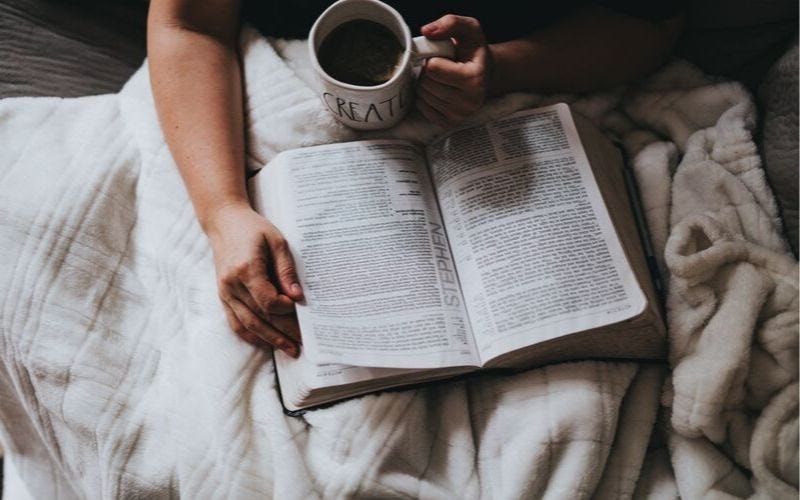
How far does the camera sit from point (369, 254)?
0.70 meters

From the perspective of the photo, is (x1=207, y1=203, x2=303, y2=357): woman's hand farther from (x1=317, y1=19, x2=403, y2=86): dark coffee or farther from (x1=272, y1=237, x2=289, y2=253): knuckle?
(x1=317, y1=19, x2=403, y2=86): dark coffee

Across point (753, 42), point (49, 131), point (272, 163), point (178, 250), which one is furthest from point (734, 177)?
point (49, 131)

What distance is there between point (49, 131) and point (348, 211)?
0.42 meters

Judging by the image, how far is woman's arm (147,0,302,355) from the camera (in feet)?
2.26

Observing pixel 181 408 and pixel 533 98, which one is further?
pixel 533 98

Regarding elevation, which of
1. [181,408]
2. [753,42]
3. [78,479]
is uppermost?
[753,42]

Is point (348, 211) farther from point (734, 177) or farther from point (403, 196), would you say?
point (734, 177)

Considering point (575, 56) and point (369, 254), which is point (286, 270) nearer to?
point (369, 254)

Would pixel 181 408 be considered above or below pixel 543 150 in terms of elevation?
below

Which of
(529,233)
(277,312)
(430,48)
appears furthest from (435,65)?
(277,312)

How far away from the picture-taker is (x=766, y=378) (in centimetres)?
67

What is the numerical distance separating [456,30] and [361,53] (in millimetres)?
105

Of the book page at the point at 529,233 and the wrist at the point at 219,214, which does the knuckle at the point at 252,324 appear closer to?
the wrist at the point at 219,214

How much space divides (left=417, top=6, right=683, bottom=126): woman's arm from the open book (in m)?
0.05
